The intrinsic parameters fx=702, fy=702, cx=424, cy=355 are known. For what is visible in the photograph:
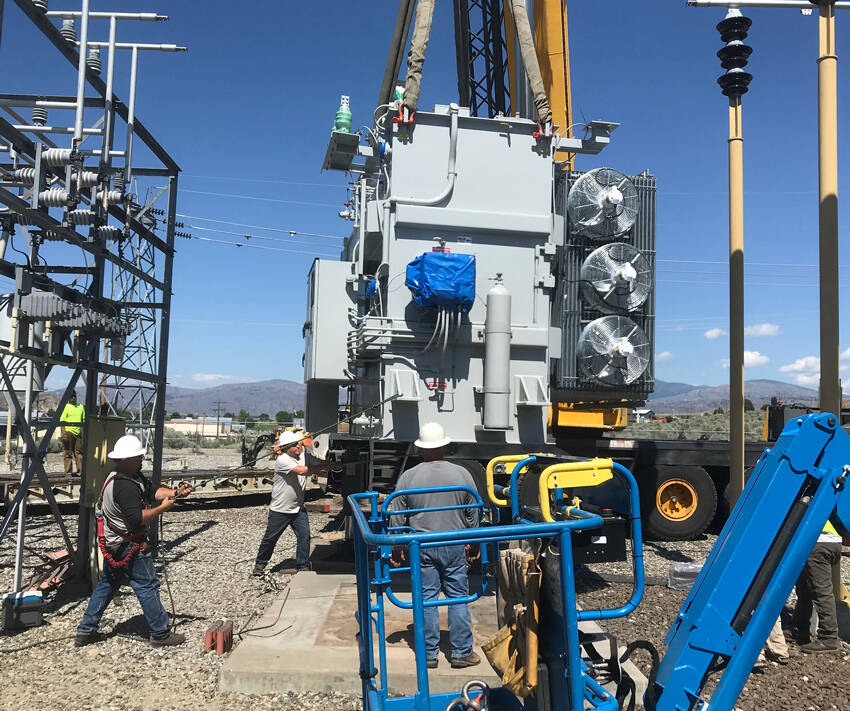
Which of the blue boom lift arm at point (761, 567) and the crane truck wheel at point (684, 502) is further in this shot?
the crane truck wheel at point (684, 502)

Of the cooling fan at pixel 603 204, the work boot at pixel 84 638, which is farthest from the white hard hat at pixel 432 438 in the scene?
the cooling fan at pixel 603 204

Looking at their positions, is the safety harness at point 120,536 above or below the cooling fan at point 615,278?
below

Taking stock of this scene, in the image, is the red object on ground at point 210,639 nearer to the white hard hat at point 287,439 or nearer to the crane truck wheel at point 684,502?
the white hard hat at point 287,439

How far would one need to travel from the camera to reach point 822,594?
18.7 feet

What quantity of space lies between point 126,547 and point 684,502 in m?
7.87

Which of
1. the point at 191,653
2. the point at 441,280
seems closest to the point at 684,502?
the point at 441,280

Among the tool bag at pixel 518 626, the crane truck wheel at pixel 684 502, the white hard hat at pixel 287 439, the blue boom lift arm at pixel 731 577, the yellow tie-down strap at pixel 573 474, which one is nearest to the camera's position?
the blue boom lift arm at pixel 731 577

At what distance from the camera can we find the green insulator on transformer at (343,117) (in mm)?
10695

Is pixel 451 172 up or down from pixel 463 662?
up

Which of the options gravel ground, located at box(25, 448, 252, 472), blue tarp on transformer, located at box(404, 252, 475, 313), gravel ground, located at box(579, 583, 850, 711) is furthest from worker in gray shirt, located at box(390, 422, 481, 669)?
gravel ground, located at box(25, 448, 252, 472)

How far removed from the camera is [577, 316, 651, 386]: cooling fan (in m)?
9.40

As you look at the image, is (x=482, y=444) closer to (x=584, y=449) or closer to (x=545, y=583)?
(x=584, y=449)

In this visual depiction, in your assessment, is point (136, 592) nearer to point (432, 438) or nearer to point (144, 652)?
point (144, 652)

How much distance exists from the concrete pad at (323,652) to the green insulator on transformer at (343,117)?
6934 mm
